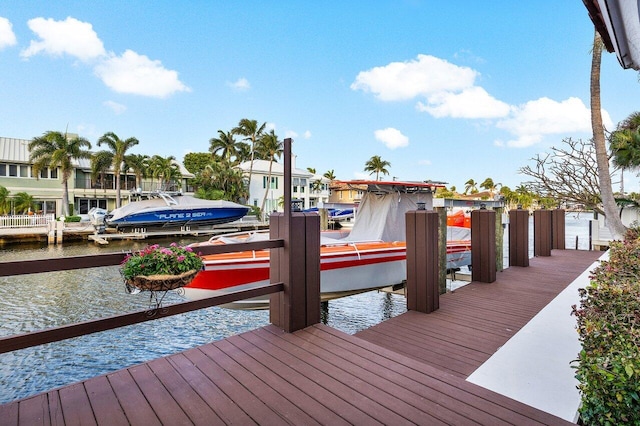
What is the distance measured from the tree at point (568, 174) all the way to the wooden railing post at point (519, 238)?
2.13 meters

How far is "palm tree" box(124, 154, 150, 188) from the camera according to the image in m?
30.2

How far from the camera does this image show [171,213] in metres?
22.6

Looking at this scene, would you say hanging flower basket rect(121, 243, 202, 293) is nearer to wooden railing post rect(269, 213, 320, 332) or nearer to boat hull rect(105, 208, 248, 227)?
wooden railing post rect(269, 213, 320, 332)

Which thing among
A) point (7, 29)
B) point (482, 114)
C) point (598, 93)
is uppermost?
point (7, 29)

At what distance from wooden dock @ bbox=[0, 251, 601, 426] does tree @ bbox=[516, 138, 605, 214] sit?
717cm

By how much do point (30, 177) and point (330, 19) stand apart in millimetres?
24908

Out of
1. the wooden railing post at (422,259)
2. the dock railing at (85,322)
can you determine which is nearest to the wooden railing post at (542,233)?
the wooden railing post at (422,259)

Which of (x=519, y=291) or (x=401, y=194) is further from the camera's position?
(x=401, y=194)

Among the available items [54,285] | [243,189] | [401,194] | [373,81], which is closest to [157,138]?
[243,189]

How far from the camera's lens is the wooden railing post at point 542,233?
28.9 ft

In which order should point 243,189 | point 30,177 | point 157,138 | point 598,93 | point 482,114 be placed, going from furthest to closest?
point 157,138
point 243,189
point 30,177
point 482,114
point 598,93

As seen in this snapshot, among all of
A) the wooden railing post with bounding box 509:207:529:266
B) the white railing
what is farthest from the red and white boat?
the white railing

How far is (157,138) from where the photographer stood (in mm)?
38656

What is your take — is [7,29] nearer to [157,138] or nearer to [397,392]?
[157,138]
